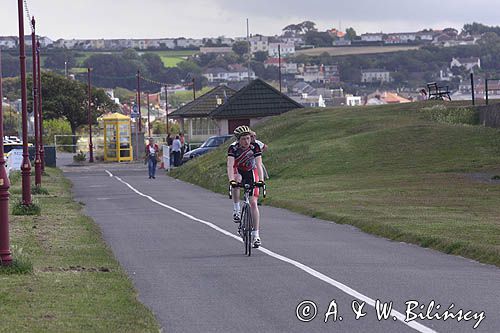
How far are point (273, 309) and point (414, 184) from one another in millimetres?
19729

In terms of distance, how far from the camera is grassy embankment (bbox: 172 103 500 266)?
66.9 ft

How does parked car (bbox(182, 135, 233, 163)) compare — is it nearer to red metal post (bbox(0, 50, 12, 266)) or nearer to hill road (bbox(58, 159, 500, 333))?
hill road (bbox(58, 159, 500, 333))

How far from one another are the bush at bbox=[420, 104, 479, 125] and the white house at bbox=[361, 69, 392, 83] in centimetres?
10239

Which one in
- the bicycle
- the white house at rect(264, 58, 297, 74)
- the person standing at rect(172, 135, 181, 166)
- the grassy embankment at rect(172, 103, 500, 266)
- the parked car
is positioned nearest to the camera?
the bicycle

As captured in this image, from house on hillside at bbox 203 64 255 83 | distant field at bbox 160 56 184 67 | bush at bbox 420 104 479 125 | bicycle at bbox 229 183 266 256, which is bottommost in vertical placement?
bicycle at bbox 229 183 266 256

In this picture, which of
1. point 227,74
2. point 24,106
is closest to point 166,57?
point 227,74

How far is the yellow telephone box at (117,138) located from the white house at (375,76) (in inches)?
3368

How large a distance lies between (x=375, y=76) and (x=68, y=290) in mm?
143527

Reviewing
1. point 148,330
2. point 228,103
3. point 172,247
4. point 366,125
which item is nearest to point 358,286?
point 148,330

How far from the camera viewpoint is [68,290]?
12.8 meters

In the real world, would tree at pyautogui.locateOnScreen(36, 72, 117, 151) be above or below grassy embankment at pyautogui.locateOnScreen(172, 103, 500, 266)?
above

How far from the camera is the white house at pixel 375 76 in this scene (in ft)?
493

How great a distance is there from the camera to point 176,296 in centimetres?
1270

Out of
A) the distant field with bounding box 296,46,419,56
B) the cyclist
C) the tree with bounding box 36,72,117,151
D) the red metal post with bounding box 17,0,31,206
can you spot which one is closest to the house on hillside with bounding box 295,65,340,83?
the distant field with bounding box 296,46,419,56
